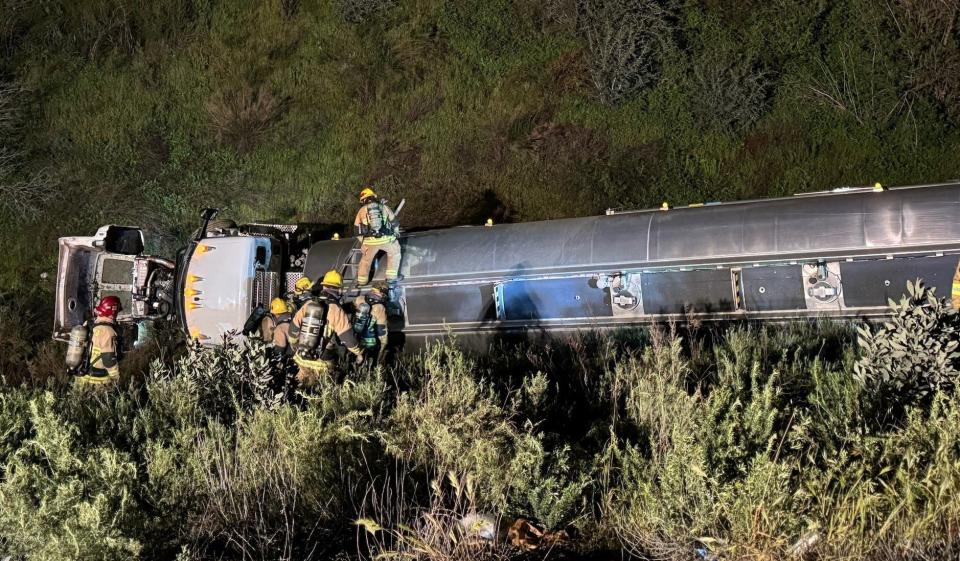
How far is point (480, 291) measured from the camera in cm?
1089

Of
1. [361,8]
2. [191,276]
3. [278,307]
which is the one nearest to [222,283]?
[191,276]

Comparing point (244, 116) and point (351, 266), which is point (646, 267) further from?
point (244, 116)

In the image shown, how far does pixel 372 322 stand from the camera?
11156 mm

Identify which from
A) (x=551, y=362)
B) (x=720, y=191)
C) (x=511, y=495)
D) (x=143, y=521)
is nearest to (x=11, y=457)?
(x=143, y=521)

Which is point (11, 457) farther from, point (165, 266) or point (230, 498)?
point (165, 266)

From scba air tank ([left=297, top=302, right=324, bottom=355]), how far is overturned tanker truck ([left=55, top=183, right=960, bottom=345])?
53.4 inches

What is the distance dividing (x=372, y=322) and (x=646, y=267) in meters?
3.55

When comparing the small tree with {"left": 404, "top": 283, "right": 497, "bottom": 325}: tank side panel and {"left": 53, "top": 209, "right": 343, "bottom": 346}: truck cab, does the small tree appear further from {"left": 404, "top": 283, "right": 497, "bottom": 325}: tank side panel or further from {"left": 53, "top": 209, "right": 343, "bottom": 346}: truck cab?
{"left": 53, "top": 209, "right": 343, "bottom": 346}: truck cab

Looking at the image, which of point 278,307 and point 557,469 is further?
point 278,307

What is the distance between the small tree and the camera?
6344 millimetres

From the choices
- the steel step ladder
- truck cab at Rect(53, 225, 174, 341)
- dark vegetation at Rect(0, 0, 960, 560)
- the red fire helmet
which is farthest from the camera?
truck cab at Rect(53, 225, 174, 341)

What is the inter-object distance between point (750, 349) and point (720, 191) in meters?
5.42

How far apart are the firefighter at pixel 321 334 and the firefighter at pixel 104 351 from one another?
2521 mm

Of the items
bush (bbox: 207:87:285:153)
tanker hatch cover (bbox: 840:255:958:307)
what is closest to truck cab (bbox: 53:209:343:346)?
bush (bbox: 207:87:285:153)
